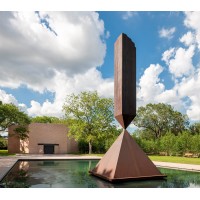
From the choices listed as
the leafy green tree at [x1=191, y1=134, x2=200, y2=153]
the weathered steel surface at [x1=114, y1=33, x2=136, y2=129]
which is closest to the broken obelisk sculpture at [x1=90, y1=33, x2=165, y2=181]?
the weathered steel surface at [x1=114, y1=33, x2=136, y2=129]

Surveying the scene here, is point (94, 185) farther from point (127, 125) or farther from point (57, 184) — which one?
point (127, 125)

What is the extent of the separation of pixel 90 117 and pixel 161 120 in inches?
581

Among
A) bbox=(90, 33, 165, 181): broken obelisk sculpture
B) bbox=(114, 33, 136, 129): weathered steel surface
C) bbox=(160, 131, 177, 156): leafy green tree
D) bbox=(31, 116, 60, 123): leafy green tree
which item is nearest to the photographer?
bbox=(90, 33, 165, 181): broken obelisk sculpture

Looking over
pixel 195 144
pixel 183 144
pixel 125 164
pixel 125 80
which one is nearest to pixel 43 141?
pixel 183 144

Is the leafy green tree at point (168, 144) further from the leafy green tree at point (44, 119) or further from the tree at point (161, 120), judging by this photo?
the leafy green tree at point (44, 119)

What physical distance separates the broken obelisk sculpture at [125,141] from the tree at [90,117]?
1965 cm

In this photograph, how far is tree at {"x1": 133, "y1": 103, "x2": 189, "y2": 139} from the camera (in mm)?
40969

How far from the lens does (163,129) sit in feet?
136

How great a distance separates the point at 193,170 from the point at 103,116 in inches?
728

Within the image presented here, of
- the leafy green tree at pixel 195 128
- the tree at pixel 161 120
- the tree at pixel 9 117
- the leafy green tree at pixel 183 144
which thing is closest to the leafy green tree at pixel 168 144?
the leafy green tree at pixel 183 144

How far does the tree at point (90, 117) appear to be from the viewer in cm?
2994

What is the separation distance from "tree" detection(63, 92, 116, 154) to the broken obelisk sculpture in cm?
1965

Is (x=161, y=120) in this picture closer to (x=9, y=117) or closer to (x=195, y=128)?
(x=195, y=128)

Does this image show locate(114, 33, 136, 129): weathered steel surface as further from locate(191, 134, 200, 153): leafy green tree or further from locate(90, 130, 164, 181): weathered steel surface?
locate(191, 134, 200, 153): leafy green tree
